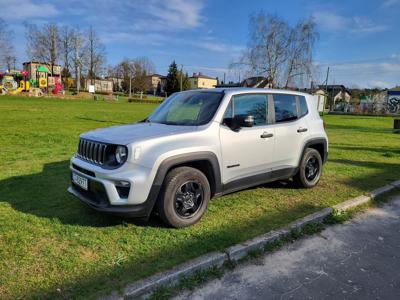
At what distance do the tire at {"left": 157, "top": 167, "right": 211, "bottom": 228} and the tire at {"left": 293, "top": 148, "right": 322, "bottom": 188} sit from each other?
90.9 inches

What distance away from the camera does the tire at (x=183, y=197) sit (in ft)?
13.5

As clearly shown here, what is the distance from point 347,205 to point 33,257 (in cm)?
444

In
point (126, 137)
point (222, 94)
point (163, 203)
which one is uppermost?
point (222, 94)

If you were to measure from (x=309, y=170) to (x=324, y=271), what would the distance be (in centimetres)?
302

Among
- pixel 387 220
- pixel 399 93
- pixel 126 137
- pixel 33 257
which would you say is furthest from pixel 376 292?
pixel 399 93

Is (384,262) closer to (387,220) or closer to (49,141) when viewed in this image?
(387,220)

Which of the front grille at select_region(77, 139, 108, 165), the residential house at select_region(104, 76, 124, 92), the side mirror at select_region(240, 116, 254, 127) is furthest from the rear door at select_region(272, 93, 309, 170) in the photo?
the residential house at select_region(104, 76, 124, 92)

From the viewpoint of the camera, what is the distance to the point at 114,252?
366cm

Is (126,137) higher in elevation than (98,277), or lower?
higher

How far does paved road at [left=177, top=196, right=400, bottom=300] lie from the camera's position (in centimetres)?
315

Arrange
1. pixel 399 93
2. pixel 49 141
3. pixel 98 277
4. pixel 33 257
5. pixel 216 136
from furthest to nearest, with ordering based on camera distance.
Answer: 1. pixel 399 93
2. pixel 49 141
3. pixel 216 136
4. pixel 33 257
5. pixel 98 277

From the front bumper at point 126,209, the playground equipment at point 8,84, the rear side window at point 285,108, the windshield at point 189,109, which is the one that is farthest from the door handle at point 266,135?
the playground equipment at point 8,84

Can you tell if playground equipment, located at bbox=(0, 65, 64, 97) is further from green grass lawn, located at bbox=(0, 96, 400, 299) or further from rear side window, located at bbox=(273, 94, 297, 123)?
rear side window, located at bbox=(273, 94, 297, 123)

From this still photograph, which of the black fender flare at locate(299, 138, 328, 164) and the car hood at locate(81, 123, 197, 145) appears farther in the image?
the black fender flare at locate(299, 138, 328, 164)
